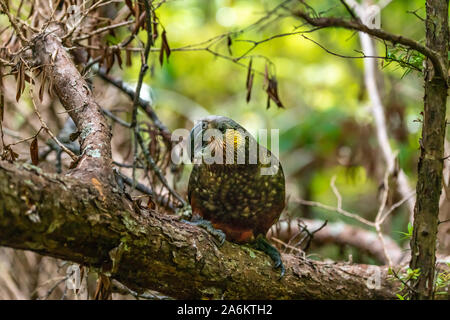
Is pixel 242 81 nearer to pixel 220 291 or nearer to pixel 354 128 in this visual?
pixel 354 128

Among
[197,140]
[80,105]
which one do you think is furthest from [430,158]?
[80,105]

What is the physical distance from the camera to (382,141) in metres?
5.02

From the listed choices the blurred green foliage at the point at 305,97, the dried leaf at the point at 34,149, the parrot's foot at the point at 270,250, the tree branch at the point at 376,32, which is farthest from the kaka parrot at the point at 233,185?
the blurred green foliage at the point at 305,97

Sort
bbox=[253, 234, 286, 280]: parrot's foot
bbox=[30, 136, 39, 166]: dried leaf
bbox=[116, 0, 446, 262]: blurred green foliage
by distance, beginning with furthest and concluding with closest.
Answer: bbox=[116, 0, 446, 262]: blurred green foliage < bbox=[253, 234, 286, 280]: parrot's foot < bbox=[30, 136, 39, 166]: dried leaf

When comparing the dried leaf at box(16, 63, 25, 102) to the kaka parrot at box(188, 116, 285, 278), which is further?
the kaka parrot at box(188, 116, 285, 278)

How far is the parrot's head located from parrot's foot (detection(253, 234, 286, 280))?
541mm

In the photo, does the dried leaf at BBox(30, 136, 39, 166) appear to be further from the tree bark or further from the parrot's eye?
the parrot's eye

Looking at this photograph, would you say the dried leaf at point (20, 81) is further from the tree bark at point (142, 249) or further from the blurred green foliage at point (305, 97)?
the blurred green foliage at point (305, 97)

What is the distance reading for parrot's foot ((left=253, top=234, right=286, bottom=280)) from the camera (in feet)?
9.22

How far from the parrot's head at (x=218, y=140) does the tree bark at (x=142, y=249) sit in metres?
0.57

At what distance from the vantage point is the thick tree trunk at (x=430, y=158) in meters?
2.21

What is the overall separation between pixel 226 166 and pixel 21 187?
1487mm

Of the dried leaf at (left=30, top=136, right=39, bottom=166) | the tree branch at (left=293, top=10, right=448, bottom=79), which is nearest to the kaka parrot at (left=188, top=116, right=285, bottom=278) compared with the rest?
the dried leaf at (left=30, top=136, right=39, bottom=166)

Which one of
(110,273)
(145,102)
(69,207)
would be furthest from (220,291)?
(145,102)
